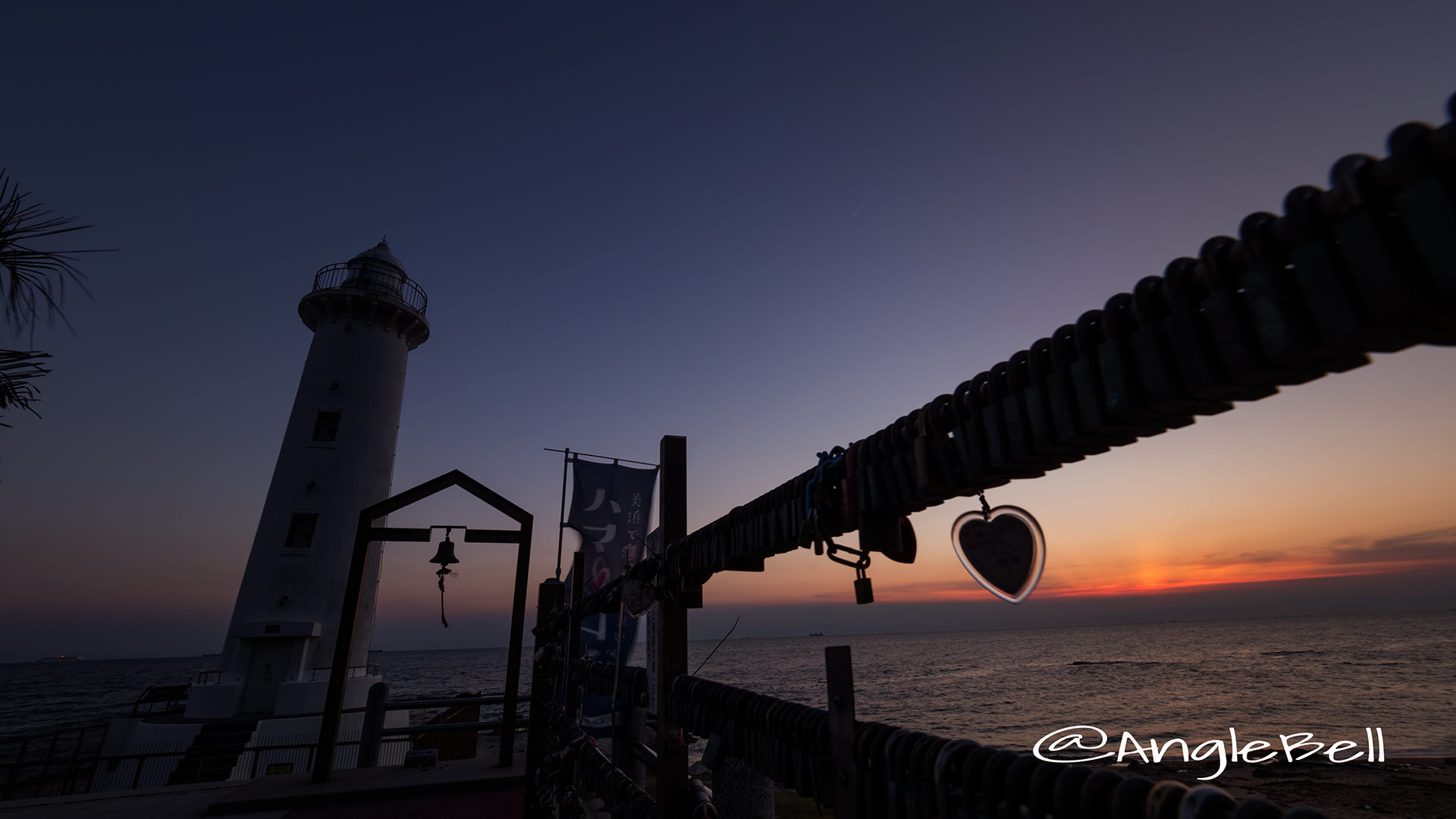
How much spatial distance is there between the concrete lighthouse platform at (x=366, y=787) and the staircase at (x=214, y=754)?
6455 mm

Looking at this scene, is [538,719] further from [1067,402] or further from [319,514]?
[319,514]

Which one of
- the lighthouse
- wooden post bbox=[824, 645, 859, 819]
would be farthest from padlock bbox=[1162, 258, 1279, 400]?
the lighthouse

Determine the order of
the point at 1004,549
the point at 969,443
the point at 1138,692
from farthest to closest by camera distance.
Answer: the point at 1138,692
the point at 1004,549
the point at 969,443

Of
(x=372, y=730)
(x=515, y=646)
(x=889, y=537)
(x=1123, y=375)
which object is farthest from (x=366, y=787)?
(x=1123, y=375)

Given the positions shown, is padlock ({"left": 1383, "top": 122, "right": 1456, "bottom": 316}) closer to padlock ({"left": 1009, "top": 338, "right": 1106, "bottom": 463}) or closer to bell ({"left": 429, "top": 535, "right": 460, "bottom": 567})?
padlock ({"left": 1009, "top": 338, "right": 1106, "bottom": 463})

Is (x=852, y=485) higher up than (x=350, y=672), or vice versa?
(x=852, y=485)

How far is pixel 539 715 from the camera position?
20.9ft

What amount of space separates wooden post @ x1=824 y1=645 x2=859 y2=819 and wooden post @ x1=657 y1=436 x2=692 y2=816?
124cm

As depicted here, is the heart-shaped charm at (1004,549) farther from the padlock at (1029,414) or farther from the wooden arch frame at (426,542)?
the wooden arch frame at (426,542)

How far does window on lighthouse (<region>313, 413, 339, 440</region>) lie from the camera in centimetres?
2006

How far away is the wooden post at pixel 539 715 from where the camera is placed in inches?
230

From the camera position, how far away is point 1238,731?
3056 centimetres

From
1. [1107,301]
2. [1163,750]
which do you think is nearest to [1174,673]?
[1163,750]

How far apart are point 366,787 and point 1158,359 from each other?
10610 millimetres
